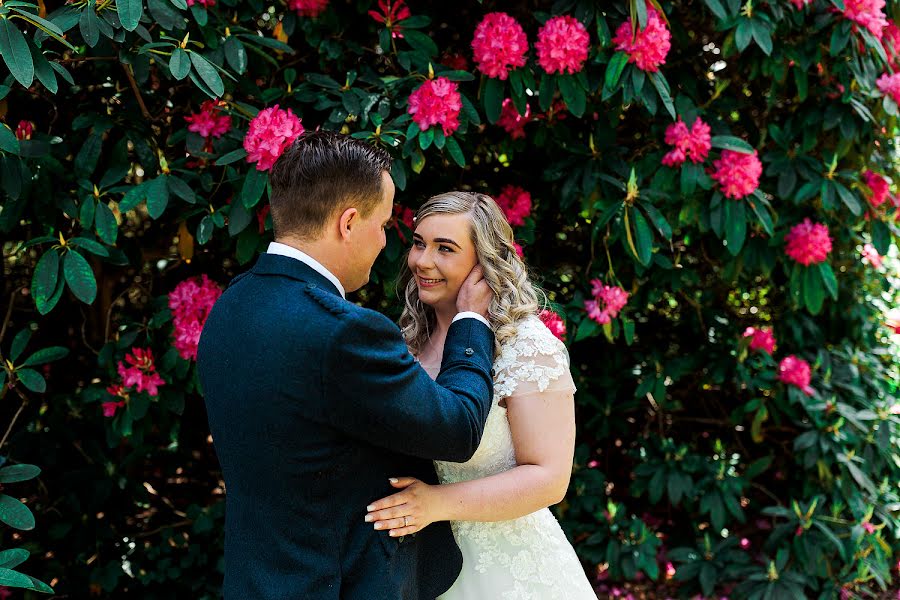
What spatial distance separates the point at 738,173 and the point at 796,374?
3.04ft

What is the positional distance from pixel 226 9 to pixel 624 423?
205 cm

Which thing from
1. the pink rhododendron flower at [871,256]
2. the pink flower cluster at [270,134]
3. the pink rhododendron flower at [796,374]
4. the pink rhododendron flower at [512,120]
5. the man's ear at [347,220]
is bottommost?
the pink rhododendron flower at [796,374]

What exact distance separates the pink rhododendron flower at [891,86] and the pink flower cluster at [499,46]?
1307 mm

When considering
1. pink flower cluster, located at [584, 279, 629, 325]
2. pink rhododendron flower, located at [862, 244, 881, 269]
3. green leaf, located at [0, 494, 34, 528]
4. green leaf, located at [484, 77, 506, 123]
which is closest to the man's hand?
green leaf, located at [484, 77, 506, 123]

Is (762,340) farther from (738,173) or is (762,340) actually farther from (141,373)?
(141,373)

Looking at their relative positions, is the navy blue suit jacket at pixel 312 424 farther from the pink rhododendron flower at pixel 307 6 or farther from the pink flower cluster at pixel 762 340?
the pink flower cluster at pixel 762 340

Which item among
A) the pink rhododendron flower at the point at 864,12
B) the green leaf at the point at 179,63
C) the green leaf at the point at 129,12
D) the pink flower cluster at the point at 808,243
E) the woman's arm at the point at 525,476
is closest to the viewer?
the woman's arm at the point at 525,476

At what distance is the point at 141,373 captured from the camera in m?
2.27

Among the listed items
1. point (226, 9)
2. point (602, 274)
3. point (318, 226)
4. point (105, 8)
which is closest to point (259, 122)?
point (105, 8)

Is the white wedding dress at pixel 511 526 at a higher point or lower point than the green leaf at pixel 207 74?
lower

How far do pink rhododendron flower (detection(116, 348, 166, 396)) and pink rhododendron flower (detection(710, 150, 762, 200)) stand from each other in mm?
1756

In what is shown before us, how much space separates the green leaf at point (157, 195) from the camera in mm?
2008

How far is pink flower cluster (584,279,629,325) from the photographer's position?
2.52 meters

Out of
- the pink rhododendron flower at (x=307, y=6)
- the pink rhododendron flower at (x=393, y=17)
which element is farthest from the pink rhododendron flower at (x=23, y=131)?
the pink rhododendron flower at (x=393, y=17)
